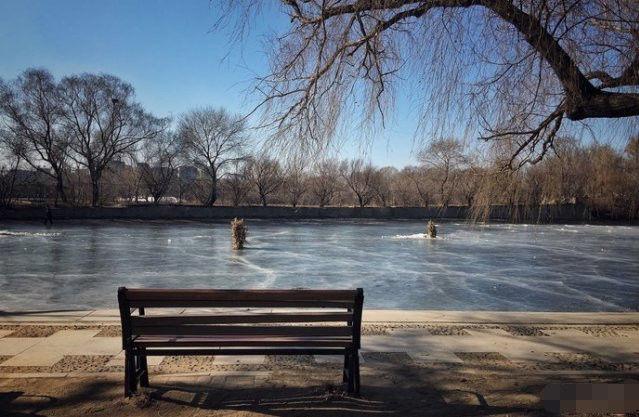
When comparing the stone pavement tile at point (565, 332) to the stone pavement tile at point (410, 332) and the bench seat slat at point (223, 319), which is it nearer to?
the stone pavement tile at point (410, 332)

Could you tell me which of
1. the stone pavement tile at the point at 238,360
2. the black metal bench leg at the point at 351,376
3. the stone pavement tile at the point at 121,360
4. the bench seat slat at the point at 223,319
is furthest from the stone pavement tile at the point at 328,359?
the stone pavement tile at the point at 121,360

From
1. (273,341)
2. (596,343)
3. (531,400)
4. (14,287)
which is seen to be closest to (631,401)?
(531,400)

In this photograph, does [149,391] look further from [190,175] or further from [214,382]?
[190,175]

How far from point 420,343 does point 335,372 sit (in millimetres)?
1416

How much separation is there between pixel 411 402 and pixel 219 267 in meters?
11.0

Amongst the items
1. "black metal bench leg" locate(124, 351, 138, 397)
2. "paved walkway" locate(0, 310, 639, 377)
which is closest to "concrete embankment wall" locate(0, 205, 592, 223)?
"paved walkway" locate(0, 310, 639, 377)

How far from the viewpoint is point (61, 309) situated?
8102 mm

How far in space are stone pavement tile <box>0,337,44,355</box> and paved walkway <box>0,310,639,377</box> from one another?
1 cm

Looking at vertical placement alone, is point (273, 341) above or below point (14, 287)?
above

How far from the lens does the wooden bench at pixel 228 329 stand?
3930 mm

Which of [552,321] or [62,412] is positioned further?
[552,321]

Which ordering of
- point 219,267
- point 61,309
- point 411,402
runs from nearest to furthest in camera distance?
point 411,402 → point 61,309 → point 219,267

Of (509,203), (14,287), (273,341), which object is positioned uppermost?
(509,203)

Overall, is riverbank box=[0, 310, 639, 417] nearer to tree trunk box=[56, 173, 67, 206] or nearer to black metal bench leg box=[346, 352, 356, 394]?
black metal bench leg box=[346, 352, 356, 394]
